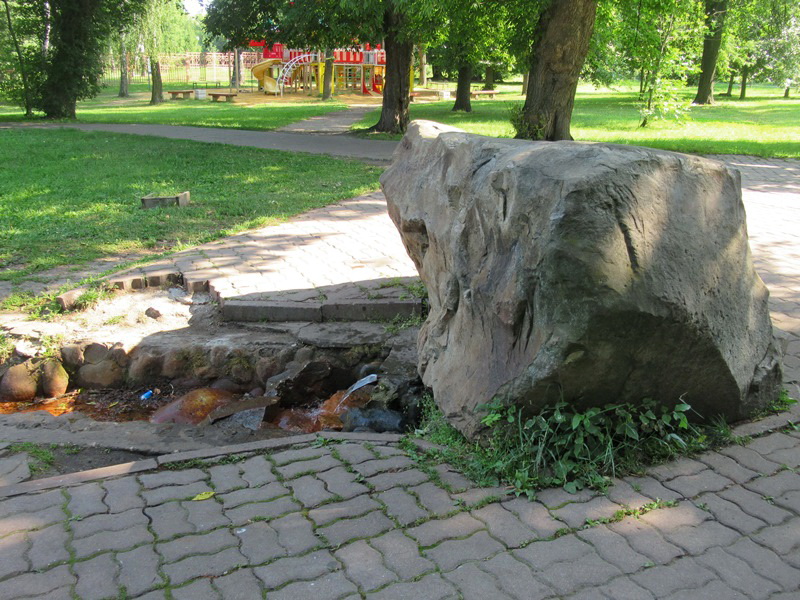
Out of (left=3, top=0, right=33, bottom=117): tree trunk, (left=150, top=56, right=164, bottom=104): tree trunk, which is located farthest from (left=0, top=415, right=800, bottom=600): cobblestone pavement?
(left=150, top=56, right=164, bottom=104): tree trunk

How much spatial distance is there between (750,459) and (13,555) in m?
3.48

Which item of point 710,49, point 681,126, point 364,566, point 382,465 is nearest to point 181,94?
point 710,49

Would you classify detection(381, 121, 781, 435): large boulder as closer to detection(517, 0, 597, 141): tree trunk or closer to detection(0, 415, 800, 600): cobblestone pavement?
detection(0, 415, 800, 600): cobblestone pavement

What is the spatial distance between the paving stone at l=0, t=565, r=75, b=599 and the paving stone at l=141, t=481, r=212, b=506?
23.3 inches

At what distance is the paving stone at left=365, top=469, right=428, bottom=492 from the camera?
358cm

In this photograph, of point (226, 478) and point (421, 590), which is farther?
point (226, 478)

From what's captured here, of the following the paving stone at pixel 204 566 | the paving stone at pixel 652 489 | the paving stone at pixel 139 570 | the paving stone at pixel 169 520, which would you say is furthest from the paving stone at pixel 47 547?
the paving stone at pixel 652 489

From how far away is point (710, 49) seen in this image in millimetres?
31672

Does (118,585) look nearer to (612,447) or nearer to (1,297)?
(612,447)

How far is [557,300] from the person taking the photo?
134 inches

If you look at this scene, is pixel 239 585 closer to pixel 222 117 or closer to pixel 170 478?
pixel 170 478

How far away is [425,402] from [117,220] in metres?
6.21

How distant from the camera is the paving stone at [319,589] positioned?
9.08 feet

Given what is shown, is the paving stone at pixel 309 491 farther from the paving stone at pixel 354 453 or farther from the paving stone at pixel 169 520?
the paving stone at pixel 169 520
